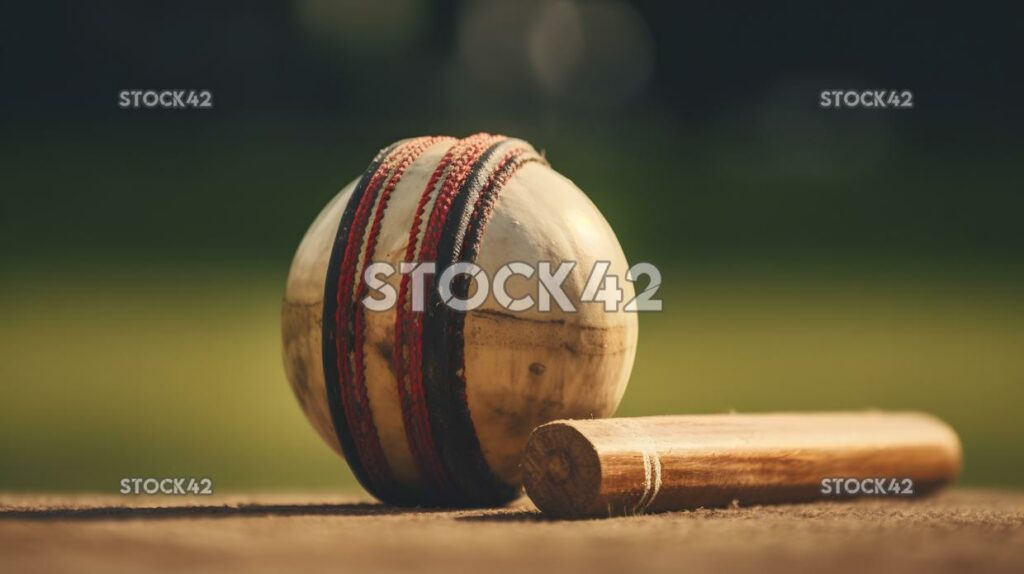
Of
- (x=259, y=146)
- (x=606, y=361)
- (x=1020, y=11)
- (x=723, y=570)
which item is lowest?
(x=723, y=570)

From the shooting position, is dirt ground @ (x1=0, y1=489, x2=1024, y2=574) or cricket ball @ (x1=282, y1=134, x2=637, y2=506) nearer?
dirt ground @ (x1=0, y1=489, x2=1024, y2=574)

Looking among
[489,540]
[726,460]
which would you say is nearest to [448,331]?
[489,540]

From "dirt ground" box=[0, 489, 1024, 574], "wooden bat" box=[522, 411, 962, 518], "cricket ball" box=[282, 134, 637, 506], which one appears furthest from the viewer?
"cricket ball" box=[282, 134, 637, 506]

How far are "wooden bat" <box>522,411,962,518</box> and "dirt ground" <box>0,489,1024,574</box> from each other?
0.08 m

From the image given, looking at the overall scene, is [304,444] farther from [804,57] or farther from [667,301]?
[804,57]

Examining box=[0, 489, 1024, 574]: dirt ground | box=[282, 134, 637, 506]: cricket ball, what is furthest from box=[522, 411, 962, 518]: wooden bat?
box=[282, 134, 637, 506]: cricket ball

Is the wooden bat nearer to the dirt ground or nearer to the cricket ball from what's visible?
the dirt ground

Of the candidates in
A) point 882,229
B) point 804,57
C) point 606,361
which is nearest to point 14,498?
point 606,361

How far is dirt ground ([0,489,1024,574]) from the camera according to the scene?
272cm

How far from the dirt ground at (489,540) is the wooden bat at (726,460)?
0.08 meters

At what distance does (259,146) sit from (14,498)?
750 centimetres

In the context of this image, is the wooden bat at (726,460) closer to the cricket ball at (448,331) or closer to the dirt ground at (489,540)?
the dirt ground at (489,540)

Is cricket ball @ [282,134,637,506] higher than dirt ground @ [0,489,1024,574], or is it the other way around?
cricket ball @ [282,134,637,506]

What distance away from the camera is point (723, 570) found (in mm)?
2689
